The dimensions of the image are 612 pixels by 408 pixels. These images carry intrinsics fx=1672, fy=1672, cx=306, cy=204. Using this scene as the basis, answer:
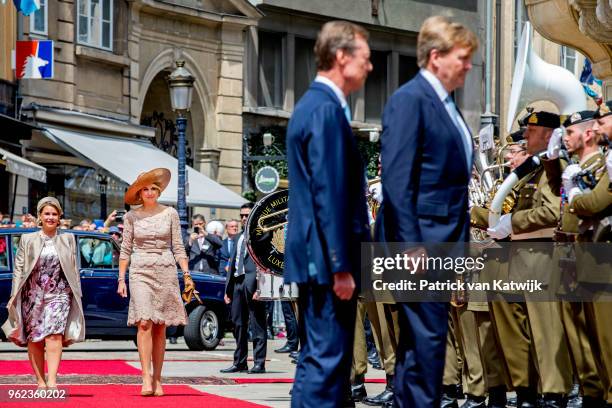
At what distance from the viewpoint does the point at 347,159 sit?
770 centimetres

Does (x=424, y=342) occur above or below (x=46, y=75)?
below

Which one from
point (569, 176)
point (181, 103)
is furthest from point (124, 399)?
point (181, 103)

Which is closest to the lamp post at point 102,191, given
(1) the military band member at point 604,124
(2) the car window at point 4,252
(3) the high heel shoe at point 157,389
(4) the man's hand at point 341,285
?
(2) the car window at point 4,252

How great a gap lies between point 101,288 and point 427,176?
45.6ft

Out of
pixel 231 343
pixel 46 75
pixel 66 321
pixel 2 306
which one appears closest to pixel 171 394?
pixel 66 321

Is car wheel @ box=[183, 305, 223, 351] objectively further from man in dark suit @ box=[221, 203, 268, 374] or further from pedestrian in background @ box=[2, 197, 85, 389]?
pedestrian in background @ box=[2, 197, 85, 389]

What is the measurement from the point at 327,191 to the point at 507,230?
3.59 m

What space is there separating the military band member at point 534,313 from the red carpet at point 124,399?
218 cm

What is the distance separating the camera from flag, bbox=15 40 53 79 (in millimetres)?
30359

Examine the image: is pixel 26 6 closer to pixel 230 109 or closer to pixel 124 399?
pixel 230 109

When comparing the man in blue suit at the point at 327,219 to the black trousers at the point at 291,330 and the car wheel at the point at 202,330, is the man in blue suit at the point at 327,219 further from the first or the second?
the car wheel at the point at 202,330

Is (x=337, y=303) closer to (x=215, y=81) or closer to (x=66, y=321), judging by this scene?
(x=66, y=321)

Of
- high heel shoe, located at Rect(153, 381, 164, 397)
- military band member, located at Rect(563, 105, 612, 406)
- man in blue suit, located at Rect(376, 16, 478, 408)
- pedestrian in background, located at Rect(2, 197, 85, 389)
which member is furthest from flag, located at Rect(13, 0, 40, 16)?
man in blue suit, located at Rect(376, 16, 478, 408)

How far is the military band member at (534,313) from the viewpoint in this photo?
10.8 meters
